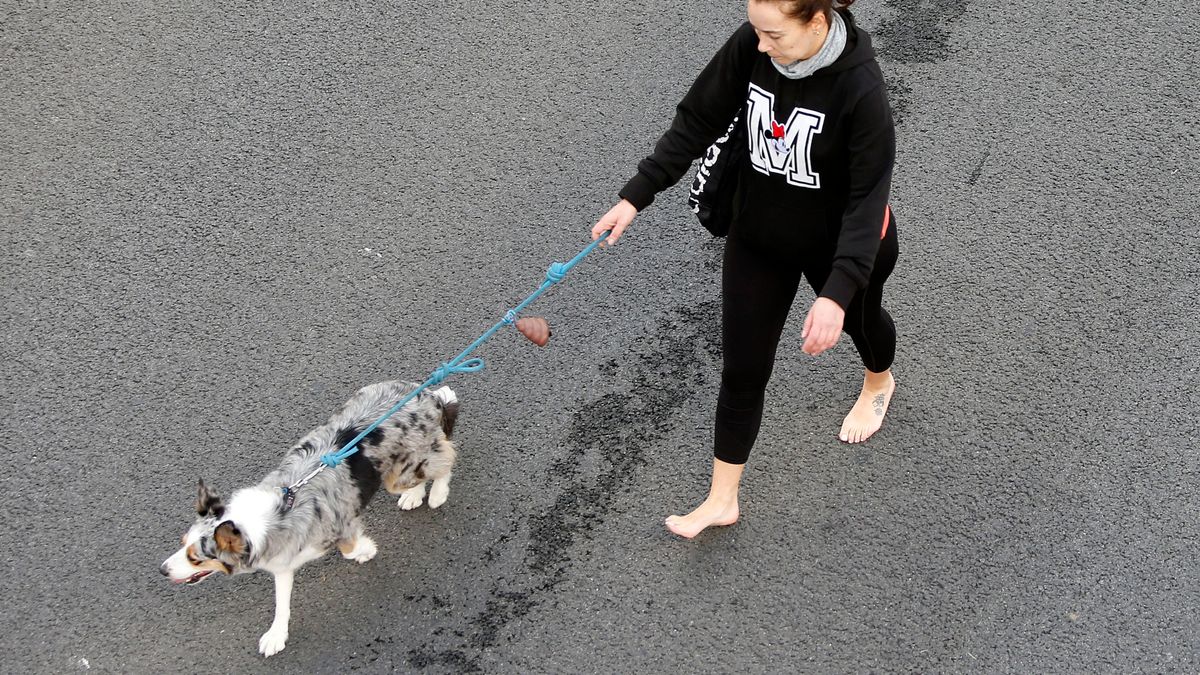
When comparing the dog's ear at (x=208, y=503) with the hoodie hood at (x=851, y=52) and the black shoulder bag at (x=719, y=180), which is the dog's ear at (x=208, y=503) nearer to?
the black shoulder bag at (x=719, y=180)

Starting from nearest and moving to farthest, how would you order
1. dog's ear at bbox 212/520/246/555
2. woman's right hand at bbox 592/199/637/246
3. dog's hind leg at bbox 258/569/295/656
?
dog's ear at bbox 212/520/246/555
woman's right hand at bbox 592/199/637/246
dog's hind leg at bbox 258/569/295/656

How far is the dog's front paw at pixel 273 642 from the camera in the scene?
3701mm

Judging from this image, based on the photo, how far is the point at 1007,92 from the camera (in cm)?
567

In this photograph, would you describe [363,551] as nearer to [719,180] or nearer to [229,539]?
[229,539]

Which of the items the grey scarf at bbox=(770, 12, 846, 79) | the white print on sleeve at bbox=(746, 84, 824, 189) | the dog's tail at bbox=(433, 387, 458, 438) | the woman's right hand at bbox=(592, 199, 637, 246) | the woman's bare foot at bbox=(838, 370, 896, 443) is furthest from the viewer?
the woman's bare foot at bbox=(838, 370, 896, 443)

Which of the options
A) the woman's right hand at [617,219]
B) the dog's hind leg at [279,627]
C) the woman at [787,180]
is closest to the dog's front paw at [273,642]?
the dog's hind leg at [279,627]

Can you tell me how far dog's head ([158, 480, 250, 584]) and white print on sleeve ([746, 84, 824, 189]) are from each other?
1975 millimetres

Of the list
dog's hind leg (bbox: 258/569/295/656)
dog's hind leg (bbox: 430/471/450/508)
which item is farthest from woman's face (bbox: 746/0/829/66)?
dog's hind leg (bbox: 258/569/295/656)

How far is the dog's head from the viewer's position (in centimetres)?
339

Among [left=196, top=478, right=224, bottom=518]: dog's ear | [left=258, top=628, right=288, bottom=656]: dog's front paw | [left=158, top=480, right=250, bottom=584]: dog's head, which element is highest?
[left=196, top=478, right=224, bottom=518]: dog's ear

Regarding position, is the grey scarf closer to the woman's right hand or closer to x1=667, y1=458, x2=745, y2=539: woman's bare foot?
the woman's right hand

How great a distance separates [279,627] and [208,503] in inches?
21.8

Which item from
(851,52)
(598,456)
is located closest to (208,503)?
(598,456)

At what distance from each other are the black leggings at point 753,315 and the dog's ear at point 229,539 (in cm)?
162
